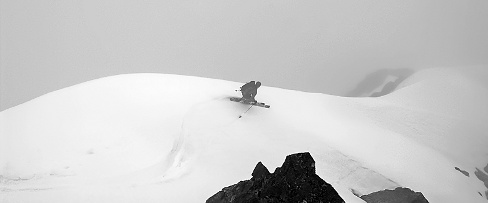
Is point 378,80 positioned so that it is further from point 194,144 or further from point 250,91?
point 194,144

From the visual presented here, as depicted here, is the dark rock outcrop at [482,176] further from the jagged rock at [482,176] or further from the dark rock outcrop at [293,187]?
the dark rock outcrop at [293,187]

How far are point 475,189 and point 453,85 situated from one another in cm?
4071

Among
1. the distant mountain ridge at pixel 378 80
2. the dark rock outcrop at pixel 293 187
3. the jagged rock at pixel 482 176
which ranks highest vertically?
the distant mountain ridge at pixel 378 80

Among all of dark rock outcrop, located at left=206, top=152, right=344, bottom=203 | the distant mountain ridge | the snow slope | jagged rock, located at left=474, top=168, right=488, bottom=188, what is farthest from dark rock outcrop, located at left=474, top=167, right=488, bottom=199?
the distant mountain ridge

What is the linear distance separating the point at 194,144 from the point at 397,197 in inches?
635

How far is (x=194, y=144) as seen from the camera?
2536 centimetres

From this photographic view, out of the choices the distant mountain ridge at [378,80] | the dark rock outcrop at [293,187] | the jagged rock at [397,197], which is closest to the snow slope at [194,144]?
the jagged rock at [397,197]

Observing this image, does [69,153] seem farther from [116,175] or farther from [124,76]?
[124,76]

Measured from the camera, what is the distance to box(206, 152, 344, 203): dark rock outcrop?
35.2 ft

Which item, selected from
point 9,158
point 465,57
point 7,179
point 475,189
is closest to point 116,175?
point 7,179

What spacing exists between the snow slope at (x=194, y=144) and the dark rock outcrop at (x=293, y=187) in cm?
965

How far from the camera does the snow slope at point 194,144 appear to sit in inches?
816

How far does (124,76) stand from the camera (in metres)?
37.0

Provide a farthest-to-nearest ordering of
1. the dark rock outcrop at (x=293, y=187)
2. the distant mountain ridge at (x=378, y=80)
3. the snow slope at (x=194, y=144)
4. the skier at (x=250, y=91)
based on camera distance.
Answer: the distant mountain ridge at (x=378, y=80), the skier at (x=250, y=91), the snow slope at (x=194, y=144), the dark rock outcrop at (x=293, y=187)
